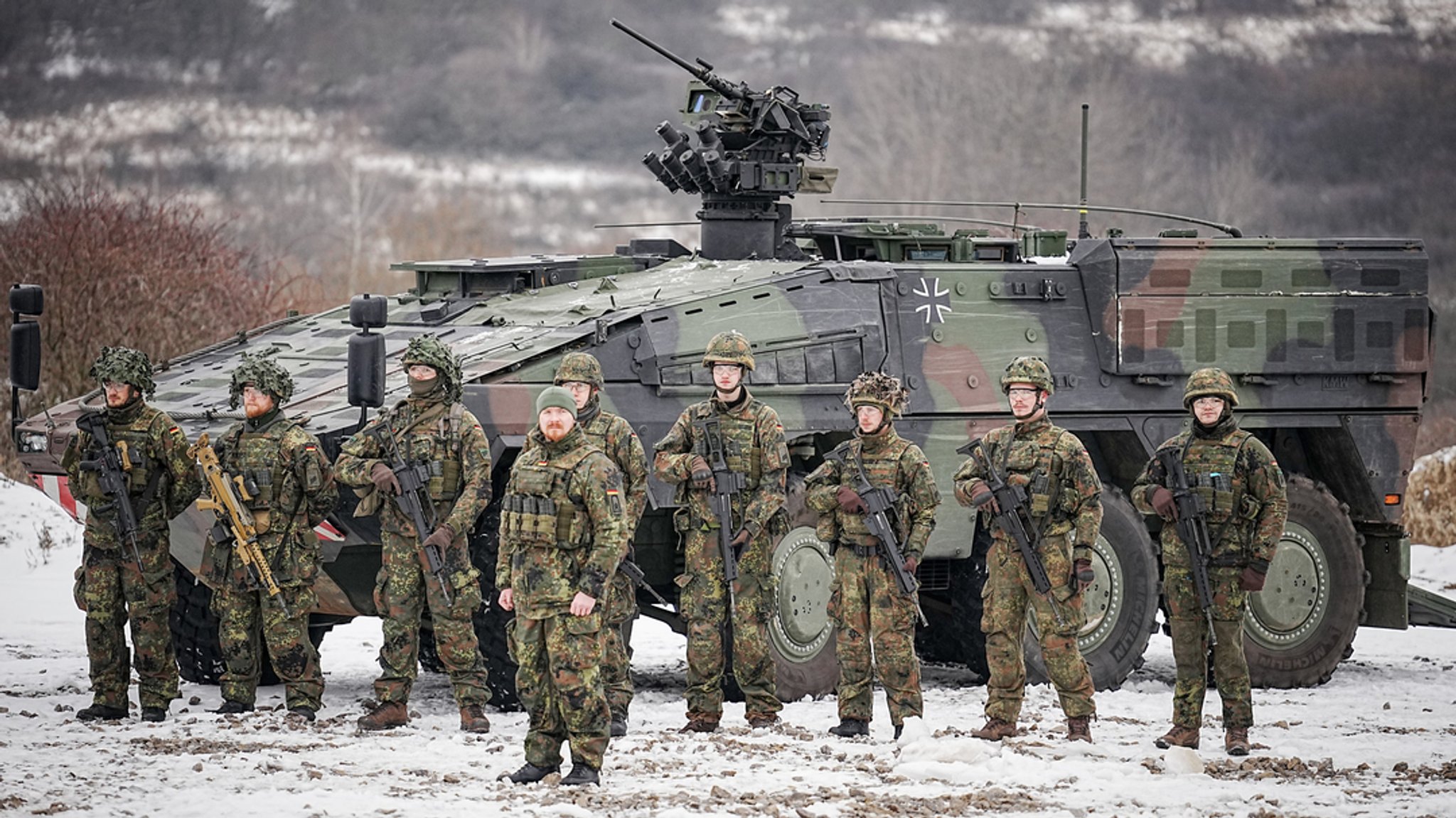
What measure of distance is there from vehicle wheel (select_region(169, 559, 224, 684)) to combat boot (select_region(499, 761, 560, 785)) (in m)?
3.18

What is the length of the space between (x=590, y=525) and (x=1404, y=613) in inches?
236

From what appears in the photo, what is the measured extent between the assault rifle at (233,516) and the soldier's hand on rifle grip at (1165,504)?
12.9 feet

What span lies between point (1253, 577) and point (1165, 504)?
1.59 ft

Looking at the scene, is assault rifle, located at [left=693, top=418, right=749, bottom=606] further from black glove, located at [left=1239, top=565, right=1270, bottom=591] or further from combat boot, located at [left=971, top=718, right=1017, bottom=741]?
black glove, located at [left=1239, top=565, right=1270, bottom=591]

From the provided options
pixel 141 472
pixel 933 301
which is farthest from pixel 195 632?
pixel 933 301

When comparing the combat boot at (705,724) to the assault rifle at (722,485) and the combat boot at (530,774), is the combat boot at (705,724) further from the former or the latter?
the combat boot at (530,774)

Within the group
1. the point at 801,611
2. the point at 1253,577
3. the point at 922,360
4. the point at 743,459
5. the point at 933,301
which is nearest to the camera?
the point at 1253,577

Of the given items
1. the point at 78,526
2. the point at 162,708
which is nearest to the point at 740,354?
the point at 162,708

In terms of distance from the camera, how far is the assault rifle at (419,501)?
9.88 metres

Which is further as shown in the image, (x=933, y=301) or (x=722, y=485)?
(x=933, y=301)

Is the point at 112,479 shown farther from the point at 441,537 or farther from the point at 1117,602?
the point at 1117,602

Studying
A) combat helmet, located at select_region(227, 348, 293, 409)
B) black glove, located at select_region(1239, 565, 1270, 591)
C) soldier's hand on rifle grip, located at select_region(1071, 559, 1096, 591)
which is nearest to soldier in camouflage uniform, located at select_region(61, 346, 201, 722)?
combat helmet, located at select_region(227, 348, 293, 409)

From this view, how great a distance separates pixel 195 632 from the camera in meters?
11.5

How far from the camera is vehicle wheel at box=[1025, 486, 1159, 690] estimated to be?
11812 millimetres
